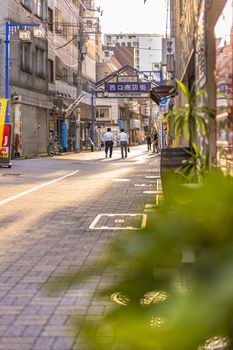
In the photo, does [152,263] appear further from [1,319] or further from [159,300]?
[1,319]

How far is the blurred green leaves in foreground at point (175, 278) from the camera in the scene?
0.82 metres

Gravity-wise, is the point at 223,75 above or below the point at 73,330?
above

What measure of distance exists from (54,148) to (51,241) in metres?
35.4

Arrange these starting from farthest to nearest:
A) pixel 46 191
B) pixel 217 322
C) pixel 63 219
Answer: pixel 46 191, pixel 63 219, pixel 217 322

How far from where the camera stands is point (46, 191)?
14492 millimetres

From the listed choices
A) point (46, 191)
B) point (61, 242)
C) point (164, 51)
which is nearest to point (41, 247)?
point (61, 242)

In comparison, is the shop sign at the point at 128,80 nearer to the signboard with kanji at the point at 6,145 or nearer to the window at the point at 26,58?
the window at the point at 26,58

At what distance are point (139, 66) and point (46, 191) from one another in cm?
16909

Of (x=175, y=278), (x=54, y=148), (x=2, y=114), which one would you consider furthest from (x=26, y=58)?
(x=175, y=278)

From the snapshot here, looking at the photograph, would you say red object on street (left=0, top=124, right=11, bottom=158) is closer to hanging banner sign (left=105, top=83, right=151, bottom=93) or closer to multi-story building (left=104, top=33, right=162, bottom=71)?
hanging banner sign (left=105, top=83, right=151, bottom=93)

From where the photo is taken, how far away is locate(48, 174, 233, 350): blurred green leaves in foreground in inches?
32.2

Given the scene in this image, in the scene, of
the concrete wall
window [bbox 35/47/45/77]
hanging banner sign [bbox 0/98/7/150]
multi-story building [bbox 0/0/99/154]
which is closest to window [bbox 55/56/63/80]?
multi-story building [bbox 0/0/99/154]

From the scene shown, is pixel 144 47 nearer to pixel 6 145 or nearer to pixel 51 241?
pixel 6 145

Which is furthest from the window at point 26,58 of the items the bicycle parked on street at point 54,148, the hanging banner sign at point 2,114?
the hanging banner sign at point 2,114
